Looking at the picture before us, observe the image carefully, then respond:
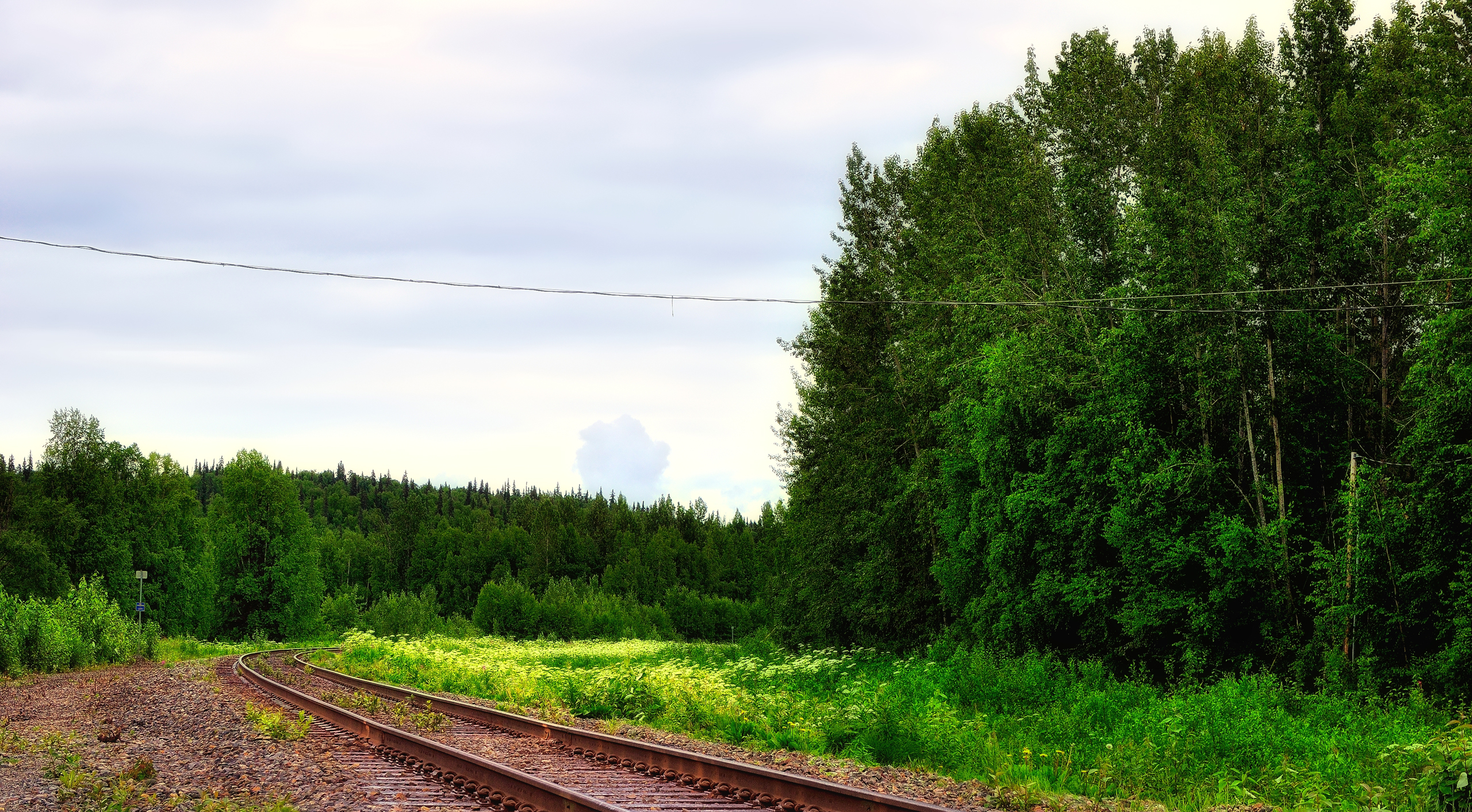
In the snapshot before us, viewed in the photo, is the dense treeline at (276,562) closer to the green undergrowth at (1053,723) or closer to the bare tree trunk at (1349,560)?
the green undergrowth at (1053,723)

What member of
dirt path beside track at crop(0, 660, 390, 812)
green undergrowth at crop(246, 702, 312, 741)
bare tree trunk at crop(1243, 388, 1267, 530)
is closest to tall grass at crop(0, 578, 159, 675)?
dirt path beside track at crop(0, 660, 390, 812)

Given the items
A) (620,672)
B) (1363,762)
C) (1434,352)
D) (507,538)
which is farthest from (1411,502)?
(507,538)

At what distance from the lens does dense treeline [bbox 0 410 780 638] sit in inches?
2478

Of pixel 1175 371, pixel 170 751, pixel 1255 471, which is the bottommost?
pixel 170 751

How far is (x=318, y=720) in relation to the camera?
629 inches

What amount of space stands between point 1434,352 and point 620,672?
17.0m

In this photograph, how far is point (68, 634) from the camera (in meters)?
33.3

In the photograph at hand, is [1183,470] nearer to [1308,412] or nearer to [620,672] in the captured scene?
[1308,412]

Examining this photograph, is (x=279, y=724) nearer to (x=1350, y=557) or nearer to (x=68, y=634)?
(x=1350, y=557)

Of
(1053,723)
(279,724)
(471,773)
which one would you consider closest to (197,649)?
(279,724)

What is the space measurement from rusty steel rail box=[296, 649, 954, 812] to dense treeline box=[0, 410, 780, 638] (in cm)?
3467

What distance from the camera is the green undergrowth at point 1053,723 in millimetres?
9578

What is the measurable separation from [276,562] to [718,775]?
69.9 m

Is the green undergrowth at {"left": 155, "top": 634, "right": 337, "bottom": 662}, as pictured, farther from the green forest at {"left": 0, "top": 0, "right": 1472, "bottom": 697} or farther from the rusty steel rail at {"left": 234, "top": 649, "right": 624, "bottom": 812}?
the rusty steel rail at {"left": 234, "top": 649, "right": 624, "bottom": 812}
